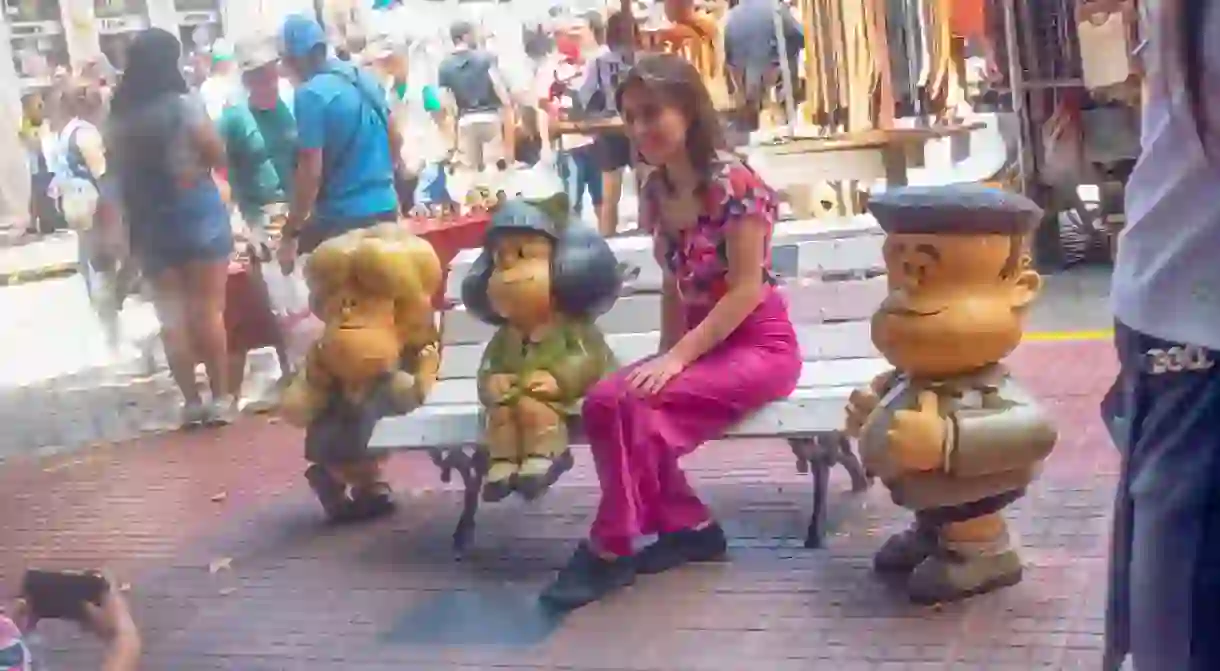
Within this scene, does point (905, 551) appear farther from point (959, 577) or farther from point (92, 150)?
point (92, 150)

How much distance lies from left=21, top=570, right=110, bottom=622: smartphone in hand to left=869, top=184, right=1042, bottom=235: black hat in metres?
1.31

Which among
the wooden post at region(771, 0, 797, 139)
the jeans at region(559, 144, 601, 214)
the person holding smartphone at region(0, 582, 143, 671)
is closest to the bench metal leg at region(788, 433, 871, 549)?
the jeans at region(559, 144, 601, 214)

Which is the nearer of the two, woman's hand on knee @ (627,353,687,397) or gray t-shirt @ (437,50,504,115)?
woman's hand on knee @ (627,353,687,397)

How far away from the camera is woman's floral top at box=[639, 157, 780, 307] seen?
244 cm

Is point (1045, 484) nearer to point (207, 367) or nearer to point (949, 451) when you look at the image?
point (949, 451)

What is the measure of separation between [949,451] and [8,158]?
174cm

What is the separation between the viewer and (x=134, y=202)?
10.5 ft

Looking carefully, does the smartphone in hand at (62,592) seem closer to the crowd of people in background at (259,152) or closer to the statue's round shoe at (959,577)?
the crowd of people in background at (259,152)

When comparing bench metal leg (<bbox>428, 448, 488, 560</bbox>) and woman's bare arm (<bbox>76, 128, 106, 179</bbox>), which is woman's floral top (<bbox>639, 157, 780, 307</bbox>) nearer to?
bench metal leg (<bbox>428, 448, 488, 560</bbox>)

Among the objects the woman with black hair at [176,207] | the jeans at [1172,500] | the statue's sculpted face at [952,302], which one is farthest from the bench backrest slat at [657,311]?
the jeans at [1172,500]

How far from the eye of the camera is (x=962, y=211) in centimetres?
211

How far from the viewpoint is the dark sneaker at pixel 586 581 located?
94.9 inches

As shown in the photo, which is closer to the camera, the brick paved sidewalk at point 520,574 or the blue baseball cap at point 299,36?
the brick paved sidewalk at point 520,574

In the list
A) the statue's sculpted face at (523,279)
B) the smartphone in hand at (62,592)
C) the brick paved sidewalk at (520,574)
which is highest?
the statue's sculpted face at (523,279)
